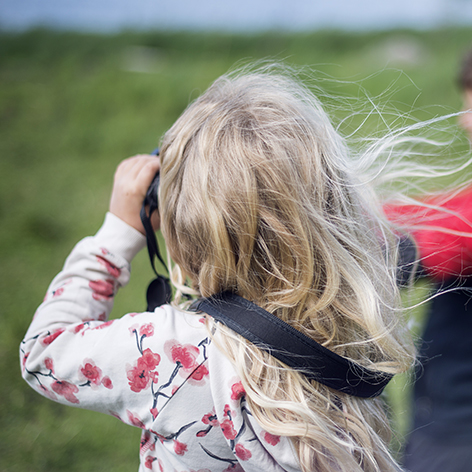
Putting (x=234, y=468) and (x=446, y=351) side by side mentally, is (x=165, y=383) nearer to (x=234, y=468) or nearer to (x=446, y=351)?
(x=234, y=468)

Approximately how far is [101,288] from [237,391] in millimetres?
354

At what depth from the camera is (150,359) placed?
72 cm

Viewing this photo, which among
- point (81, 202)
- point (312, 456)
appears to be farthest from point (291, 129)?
point (81, 202)

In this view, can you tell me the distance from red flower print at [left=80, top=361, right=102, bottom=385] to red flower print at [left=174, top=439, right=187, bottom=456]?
0.55ft

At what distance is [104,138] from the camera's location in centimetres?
379

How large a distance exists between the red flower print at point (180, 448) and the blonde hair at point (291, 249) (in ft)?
0.46

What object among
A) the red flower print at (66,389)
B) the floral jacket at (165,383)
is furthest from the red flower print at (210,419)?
the red flower print at (66,389)

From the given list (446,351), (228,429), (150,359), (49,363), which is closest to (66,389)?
(49,363)

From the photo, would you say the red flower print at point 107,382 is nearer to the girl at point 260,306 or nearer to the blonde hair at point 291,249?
the girl at point 260,306

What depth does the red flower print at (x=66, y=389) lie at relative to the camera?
76cm

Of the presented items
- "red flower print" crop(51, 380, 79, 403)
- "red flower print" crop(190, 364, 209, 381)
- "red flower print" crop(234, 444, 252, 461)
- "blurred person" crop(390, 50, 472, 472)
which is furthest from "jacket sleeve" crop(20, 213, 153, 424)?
"blurred person" crop(390, 50, 472, 472)

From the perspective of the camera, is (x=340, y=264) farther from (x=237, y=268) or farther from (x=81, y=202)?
(x=81, y=202)

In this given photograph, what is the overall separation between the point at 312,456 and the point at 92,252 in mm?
562

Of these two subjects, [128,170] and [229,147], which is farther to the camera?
[128,170]
